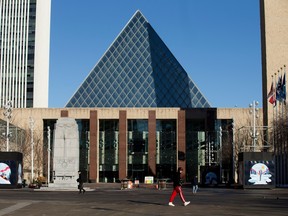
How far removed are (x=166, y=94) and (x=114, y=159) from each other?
81.8 ft

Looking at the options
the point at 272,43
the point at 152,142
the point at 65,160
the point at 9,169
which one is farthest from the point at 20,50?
the point at 9,169

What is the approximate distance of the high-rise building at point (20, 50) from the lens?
5773 inches

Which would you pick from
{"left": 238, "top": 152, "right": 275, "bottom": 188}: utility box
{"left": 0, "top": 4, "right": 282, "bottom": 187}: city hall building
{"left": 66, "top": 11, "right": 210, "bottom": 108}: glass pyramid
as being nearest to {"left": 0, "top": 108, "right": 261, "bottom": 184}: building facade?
{"left": 0, "top": 4, "right": 282, "bottom": 187}: city hall building

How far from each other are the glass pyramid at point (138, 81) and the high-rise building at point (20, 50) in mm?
44330

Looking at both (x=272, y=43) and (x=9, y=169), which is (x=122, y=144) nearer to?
(x=272, y=43)

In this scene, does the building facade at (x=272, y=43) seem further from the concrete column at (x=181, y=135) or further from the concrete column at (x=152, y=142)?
the concrete column at (x=152, y=142)

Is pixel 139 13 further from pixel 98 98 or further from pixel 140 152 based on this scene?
pixel 140 152

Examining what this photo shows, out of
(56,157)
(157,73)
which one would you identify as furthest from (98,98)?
(56,157)

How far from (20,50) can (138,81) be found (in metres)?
52.9

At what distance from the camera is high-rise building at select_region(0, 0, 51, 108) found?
146625 millimetres

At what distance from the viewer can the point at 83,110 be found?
87562 mm

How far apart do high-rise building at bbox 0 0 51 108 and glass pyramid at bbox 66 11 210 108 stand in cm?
4433

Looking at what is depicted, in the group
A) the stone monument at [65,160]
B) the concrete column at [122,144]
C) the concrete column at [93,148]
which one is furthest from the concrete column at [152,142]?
the stone monument at [65,160]

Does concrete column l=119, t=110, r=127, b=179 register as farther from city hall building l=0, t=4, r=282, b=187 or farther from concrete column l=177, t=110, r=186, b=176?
concrete column l=177, t=110, r=186, b=176
